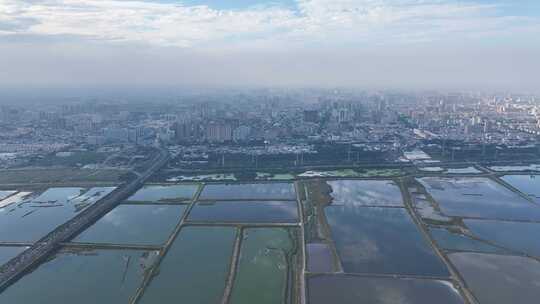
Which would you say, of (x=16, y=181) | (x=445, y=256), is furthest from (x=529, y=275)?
(x=16, y=181)

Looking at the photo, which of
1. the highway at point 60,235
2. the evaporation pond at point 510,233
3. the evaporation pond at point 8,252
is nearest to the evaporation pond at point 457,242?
the evaporation pond at point 510,233

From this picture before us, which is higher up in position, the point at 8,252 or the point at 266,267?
the point at 266,267

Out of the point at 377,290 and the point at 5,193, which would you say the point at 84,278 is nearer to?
the point at 377,290

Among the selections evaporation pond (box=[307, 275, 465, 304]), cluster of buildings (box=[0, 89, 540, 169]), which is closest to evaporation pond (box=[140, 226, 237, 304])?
evaporation pond (box=[307, 275, 465, 304])

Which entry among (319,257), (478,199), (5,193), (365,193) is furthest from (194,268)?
(478,199)

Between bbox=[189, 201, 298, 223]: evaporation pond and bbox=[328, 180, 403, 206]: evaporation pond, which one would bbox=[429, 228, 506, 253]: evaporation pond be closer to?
bbox=[328, 180, 403, 206]: evaporation pond
